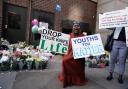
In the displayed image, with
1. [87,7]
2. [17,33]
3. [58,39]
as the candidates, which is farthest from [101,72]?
[87,7]

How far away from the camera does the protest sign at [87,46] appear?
553 centimetres

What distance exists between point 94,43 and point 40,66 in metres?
2.08

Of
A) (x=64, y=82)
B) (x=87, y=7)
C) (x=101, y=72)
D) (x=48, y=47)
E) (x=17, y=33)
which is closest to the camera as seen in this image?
(x=64, y=82)

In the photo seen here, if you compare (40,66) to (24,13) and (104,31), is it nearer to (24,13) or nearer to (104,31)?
(24,13)

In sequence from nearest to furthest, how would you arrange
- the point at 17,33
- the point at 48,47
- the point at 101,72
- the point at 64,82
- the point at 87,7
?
the point at 64,82 → the point at 48,47 → the point at 101,72 → the point at 17,33 → the point at 87,7

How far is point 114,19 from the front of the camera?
5684mm

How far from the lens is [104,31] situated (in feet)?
39.0

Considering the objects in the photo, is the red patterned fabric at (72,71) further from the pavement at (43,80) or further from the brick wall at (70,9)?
the brick wall at (70,9)

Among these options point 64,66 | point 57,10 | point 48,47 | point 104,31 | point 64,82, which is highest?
point 57,10

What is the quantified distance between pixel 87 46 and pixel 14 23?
580 centimetres

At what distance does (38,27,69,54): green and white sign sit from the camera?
6406 mm

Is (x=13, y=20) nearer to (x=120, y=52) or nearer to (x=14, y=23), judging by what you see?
(x=14, y=23)

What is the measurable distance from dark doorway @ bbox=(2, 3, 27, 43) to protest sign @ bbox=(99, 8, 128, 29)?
5.50 m

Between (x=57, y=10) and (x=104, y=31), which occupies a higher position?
(x=57, y=10)
